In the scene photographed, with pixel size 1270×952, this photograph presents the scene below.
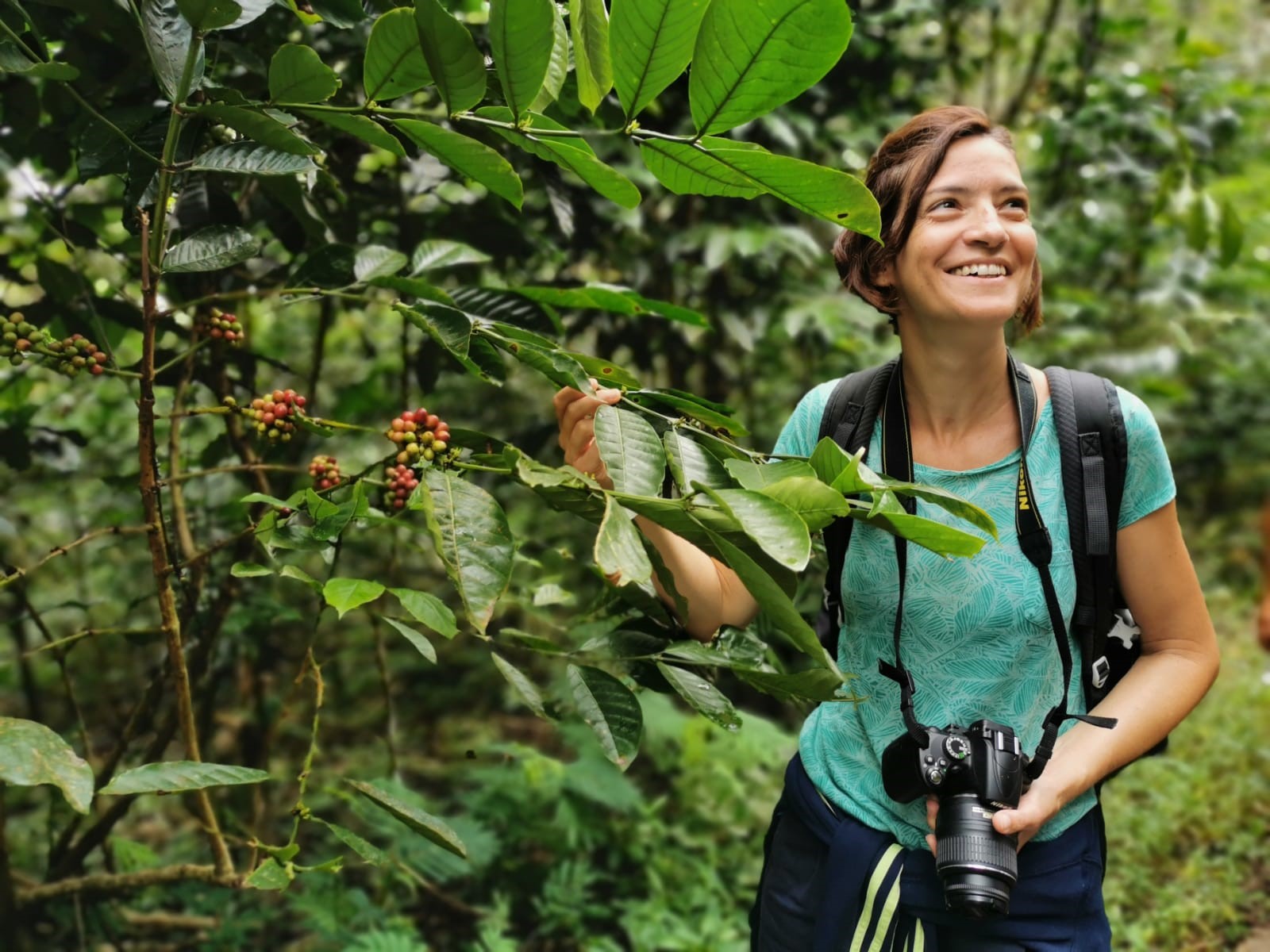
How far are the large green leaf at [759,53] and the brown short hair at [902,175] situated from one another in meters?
0.48

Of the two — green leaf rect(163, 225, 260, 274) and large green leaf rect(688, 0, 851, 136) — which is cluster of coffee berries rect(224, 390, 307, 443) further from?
large green leaf rect(688, 0, 851, 136)

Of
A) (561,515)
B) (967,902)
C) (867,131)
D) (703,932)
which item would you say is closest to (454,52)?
(967,902)

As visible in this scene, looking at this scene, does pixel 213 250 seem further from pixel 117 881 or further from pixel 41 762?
pixel 117 881

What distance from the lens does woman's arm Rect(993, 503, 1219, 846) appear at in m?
1.30

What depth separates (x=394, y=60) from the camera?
0.95 meters

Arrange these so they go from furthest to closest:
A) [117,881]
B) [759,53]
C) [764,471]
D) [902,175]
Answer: [117,881] < [902,175] < [764,471] < [759,53]

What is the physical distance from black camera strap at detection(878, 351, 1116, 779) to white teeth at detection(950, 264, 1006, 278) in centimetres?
15

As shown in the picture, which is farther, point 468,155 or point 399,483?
point 399,483

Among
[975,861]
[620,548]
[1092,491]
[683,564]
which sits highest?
[620,548]

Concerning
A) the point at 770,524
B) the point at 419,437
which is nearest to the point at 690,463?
the point at 770,524

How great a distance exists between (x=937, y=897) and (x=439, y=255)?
3.67ft

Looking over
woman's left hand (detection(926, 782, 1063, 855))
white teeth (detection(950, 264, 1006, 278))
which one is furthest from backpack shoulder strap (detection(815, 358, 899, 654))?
woman's left hand (detection(926, 782, 1063, 855))

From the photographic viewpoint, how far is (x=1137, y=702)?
1344 millimetres

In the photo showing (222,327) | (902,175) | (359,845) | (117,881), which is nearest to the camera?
(359,845)
